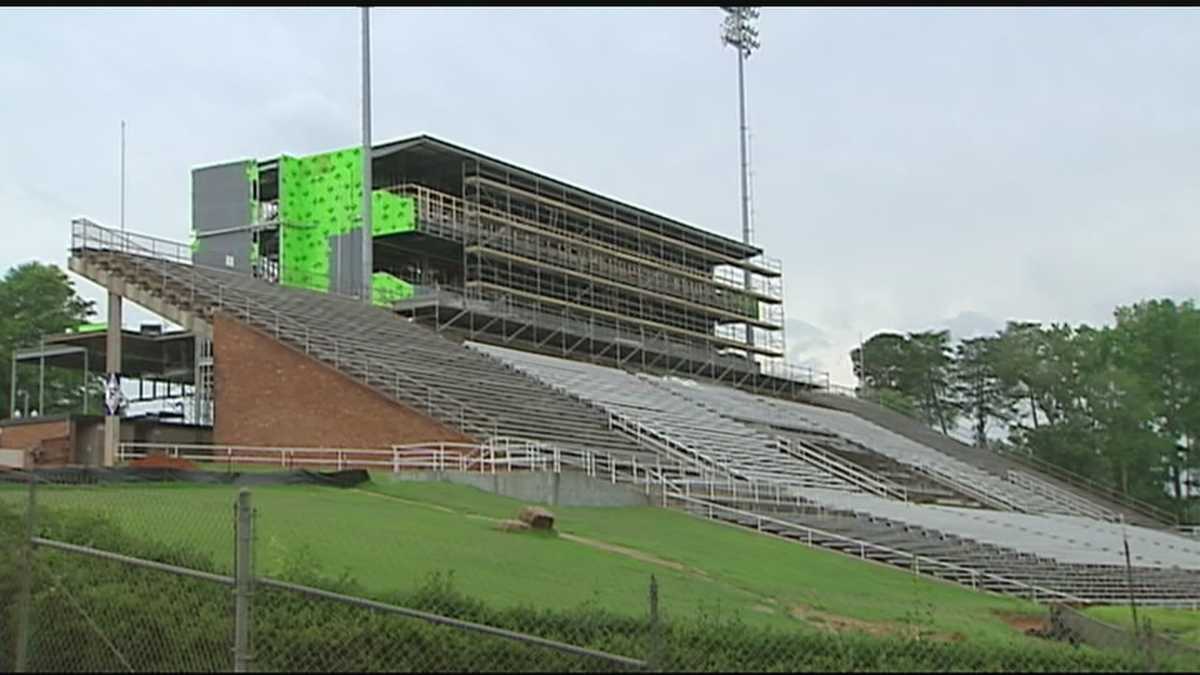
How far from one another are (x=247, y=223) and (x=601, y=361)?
55.8 ft

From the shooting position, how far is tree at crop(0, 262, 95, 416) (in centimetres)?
6450

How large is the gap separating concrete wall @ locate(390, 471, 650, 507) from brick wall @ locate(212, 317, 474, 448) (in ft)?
12.1

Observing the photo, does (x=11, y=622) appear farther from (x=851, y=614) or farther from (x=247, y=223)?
(x=247, y=223)

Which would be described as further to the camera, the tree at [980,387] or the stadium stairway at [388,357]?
the tree at [980,387]

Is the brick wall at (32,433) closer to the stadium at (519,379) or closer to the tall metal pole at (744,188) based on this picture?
the stadium at (519,379)

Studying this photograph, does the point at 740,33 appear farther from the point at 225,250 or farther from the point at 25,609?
the point at 25,609

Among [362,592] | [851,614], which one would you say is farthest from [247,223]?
[362,592]

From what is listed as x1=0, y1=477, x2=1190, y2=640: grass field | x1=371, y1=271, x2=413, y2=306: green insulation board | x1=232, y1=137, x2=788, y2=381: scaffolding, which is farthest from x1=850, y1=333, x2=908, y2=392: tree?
x1=0, y1=477, x2=1190, y2=640: grass field

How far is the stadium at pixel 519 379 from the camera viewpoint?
34312 mm

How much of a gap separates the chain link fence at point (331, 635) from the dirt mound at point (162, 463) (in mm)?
16307

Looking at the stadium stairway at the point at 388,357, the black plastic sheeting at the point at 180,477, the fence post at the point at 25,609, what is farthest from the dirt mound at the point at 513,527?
the fence post at the point at 25,609

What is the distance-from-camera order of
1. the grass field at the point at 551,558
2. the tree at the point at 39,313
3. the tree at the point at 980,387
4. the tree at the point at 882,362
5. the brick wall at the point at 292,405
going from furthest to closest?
the tree at the point at 882,362, the tree at the point at 980,387, the tree at the point at 39,313, the brick wall at the point at 292,405, the grass field at the point at 551,558

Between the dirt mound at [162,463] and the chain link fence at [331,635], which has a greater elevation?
the dirt mound at [162,463]

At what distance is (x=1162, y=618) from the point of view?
22438mm
